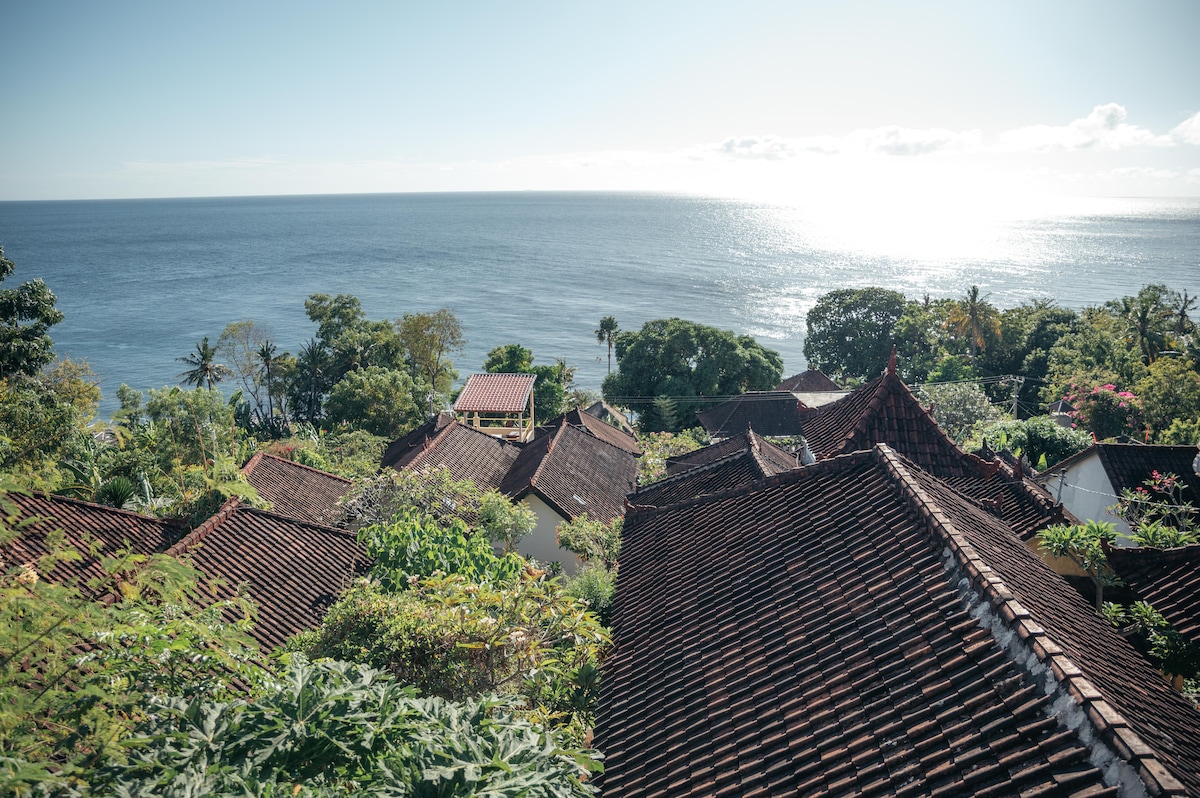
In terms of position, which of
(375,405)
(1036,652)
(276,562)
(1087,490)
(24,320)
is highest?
(24,320)

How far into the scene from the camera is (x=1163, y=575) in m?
11.3

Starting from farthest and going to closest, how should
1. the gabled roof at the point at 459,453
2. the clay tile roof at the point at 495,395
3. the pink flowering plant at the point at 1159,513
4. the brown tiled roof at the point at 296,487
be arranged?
the clay tile roof at the point at 495,395 < the gabled roof at the point at 459,453 < the brown tiled roof at the point at 296,487 < the pink flowering plant at the point at 1159,513

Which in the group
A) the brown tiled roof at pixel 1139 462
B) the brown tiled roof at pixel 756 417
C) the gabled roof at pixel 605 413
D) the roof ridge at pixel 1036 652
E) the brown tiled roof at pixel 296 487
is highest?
the roof ridge at pixel 1036 652

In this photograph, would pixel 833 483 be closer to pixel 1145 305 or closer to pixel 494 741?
pixel 494 741

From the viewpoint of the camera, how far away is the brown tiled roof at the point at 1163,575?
10.8 m

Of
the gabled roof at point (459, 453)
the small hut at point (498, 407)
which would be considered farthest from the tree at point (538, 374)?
the gabled roof at point (459, 453)

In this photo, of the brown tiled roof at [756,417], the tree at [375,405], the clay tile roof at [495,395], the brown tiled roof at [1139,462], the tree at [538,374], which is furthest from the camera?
the tree at [538,374]

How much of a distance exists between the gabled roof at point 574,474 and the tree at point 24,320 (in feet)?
53.9

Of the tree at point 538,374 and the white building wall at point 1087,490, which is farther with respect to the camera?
the tree at point 538,374

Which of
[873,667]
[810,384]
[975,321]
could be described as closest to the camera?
[873,667]

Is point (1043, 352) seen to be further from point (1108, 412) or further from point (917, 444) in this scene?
point (917, 444)

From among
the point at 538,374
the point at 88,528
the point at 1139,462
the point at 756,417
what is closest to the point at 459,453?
the point at 88,528

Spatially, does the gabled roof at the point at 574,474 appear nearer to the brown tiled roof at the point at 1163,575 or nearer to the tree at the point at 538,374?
the brown tiled roof at the point at 1163,575

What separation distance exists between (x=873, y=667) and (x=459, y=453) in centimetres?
2528
